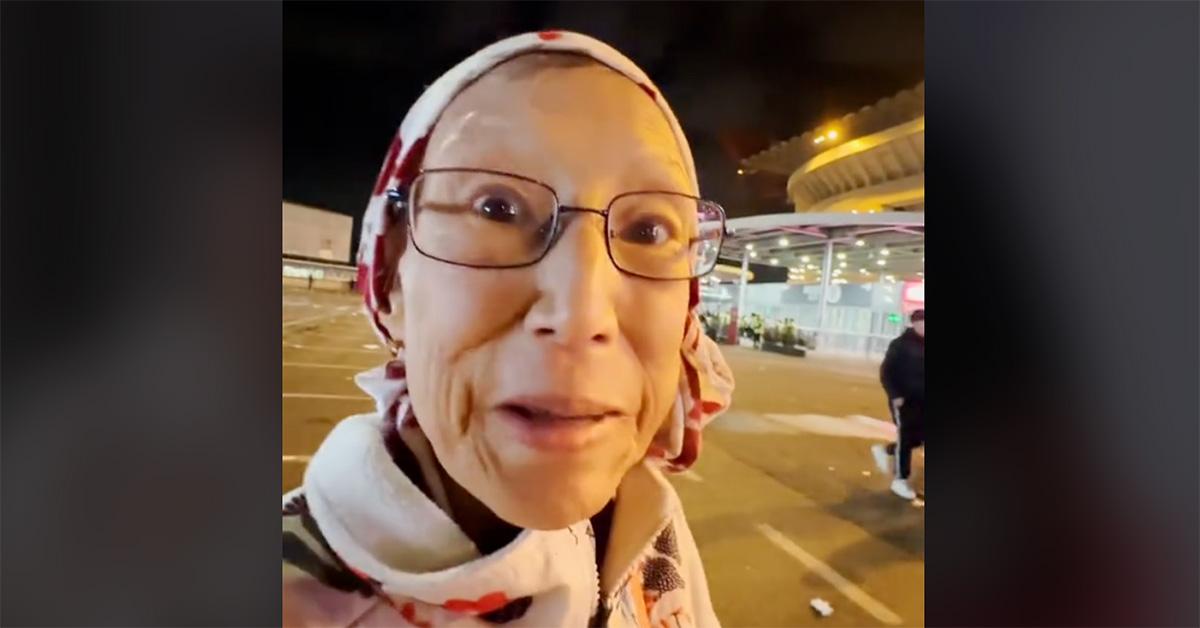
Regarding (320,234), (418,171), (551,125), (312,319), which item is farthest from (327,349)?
(551,125)

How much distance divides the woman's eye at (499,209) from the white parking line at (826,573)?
0.54 meters

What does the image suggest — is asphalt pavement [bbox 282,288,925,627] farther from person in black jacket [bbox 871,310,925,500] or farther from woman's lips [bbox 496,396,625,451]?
woman's lips [bbox 496,396,625,451]

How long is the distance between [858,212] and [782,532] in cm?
45

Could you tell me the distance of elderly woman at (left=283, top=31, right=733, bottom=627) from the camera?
849mm

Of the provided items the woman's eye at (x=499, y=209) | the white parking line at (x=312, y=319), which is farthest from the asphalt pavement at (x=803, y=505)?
the white parking line at (x=312, y=319)

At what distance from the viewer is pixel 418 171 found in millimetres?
870

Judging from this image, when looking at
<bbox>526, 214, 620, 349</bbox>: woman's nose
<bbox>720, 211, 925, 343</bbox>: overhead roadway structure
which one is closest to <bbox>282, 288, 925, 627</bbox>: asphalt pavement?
Answer: <bbox>720, 211, 925, 343</bbox>: overhead roadway structure

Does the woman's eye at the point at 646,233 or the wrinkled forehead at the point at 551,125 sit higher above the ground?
the wrinkled forehead at the point at 551,125

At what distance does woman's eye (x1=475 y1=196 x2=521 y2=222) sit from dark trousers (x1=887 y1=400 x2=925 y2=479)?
1.92 feet

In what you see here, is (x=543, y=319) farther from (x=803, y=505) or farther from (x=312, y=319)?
(x=803, y=505)

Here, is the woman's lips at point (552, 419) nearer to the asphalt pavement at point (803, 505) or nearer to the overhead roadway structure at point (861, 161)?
the asphalt pavement at point (803, 505)
